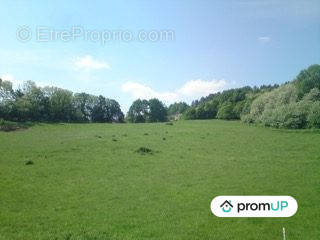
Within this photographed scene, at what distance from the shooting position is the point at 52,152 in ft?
105

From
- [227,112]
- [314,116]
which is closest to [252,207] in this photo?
[314,116]

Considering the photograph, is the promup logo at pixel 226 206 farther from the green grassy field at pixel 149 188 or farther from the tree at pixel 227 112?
the tree at pixel 227 112

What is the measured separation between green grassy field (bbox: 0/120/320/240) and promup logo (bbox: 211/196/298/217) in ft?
1.25

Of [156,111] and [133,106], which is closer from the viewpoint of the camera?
[133,106]

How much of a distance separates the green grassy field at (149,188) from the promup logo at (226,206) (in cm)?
67

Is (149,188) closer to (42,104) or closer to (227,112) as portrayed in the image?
(42,104)

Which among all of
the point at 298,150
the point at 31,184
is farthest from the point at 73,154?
the point at 298,150

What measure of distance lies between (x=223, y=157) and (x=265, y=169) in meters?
5.73

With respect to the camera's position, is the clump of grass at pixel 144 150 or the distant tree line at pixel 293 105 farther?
the distant tree line at pixel 293 105

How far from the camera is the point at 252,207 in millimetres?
14414

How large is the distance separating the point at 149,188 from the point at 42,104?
2267 inches

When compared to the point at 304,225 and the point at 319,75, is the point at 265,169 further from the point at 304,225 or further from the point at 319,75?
the point at 319,75

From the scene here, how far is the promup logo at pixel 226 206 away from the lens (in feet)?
46.1

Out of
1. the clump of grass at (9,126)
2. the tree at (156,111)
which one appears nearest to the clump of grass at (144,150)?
the clump of grass at (9,126)
